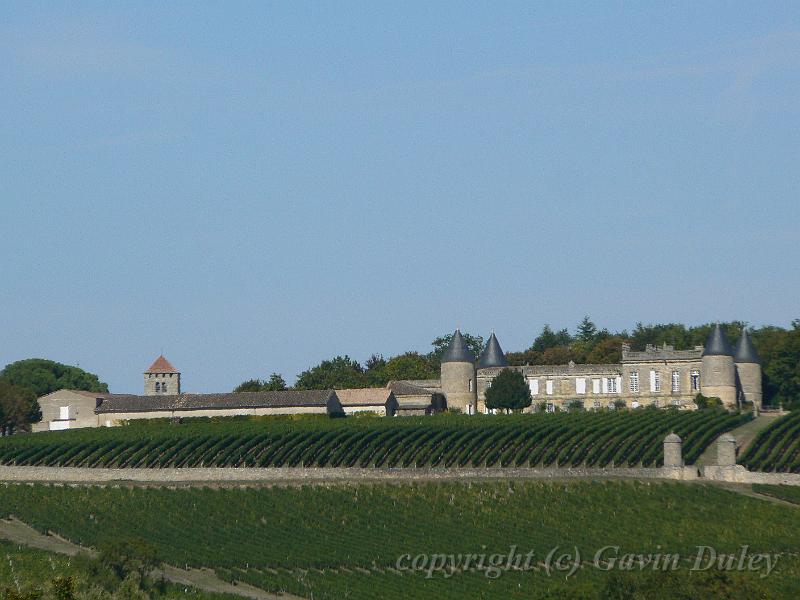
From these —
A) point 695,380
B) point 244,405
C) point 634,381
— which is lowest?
point 244,405

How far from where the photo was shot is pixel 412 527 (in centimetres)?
5150

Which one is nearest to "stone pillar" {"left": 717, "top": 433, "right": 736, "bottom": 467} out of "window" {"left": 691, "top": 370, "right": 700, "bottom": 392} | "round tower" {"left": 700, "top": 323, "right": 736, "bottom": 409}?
"round tower" {"left": 700, "top": 323, "right": 736, "bottom": 409}

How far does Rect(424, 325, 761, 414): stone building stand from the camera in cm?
8075

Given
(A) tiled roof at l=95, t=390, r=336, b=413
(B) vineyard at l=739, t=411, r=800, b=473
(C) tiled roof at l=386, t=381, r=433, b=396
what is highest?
(C) tiled roof at l=386, t=381, r=433, b=396

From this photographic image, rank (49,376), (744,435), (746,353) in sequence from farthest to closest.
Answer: (49,376)
(746,353)
(744,435)

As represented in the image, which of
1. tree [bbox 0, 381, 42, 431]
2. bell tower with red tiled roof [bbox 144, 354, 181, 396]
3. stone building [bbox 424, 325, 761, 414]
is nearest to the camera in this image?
stone building [bbox 424, 325, 761, 414]

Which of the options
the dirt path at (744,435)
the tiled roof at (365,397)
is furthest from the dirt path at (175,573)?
the tiled roof at (365,397)

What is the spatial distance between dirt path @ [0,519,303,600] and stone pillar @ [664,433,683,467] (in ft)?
77.0

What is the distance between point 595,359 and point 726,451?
1346 inches

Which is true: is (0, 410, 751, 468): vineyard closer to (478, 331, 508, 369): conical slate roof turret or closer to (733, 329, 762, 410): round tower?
(733, 329, 762, 410): round tower

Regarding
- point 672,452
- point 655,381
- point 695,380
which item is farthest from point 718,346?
point 672,452

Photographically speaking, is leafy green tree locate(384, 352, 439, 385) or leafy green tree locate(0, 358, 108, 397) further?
leafy green tree locate(0, 358, 108, 397)

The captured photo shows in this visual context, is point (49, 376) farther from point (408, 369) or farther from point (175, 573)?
point (175, 573)

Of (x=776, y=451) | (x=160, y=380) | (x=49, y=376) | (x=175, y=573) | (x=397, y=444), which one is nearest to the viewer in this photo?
(x=175, y=573)
